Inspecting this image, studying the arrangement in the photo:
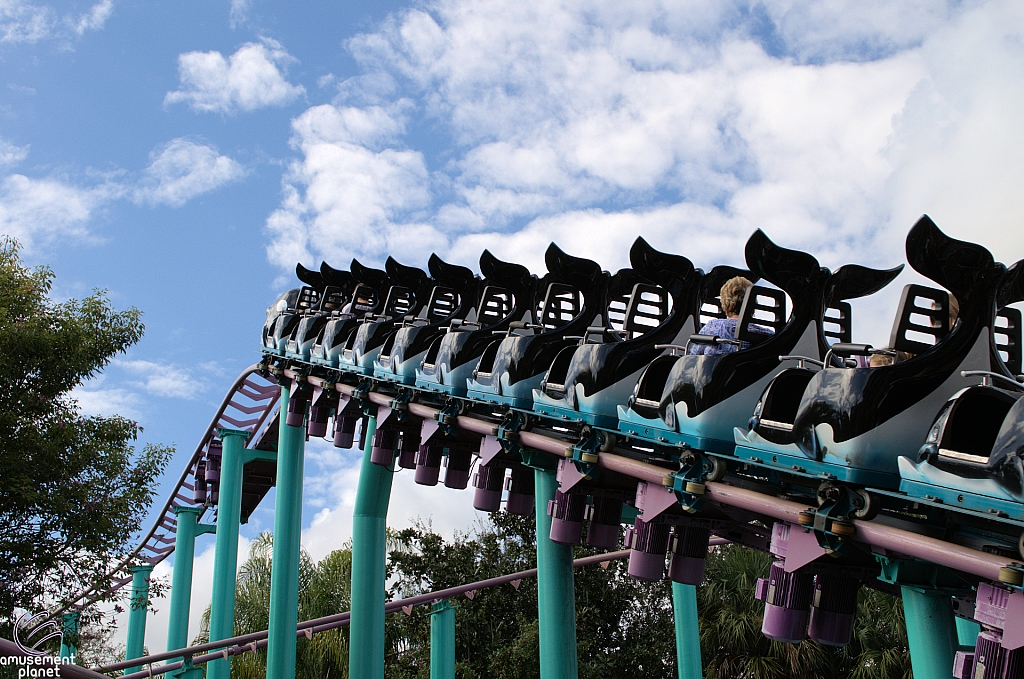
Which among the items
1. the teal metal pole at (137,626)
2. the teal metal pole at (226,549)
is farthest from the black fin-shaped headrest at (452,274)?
the teal metal pole at (137,626)

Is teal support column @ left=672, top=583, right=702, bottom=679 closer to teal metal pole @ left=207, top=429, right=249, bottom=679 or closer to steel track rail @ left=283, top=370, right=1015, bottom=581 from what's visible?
steel track rail @ left=283, top=370, right=1015, bottom=581

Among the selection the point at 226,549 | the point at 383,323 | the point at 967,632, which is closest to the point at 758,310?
the point at 967,632

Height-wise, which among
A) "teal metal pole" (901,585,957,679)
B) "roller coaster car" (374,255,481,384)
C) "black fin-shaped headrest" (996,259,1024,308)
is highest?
"roller coaster car" (374,255,481,384)

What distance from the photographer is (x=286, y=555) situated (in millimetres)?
9945

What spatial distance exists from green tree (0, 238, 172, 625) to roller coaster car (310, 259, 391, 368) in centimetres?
204

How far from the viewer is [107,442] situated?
9344 millimetres

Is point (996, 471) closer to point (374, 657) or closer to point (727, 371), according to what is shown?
point (727, 371)

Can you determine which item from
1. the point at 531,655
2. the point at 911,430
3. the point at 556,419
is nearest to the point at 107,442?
the point at 556,419

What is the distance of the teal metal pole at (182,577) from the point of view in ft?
43.2

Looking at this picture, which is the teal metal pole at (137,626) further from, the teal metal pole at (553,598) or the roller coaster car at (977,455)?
the roller coaster car at (977,455)

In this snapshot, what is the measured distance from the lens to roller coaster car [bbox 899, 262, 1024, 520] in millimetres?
2514

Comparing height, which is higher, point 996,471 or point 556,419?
point 556,419

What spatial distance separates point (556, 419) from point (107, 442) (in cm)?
587

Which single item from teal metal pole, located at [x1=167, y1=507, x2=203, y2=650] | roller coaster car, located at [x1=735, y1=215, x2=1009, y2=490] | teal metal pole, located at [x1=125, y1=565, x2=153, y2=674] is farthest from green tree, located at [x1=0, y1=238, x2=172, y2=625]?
roller coaster car, located at [x1=735, y1=215, x2=1009, y2=490]
